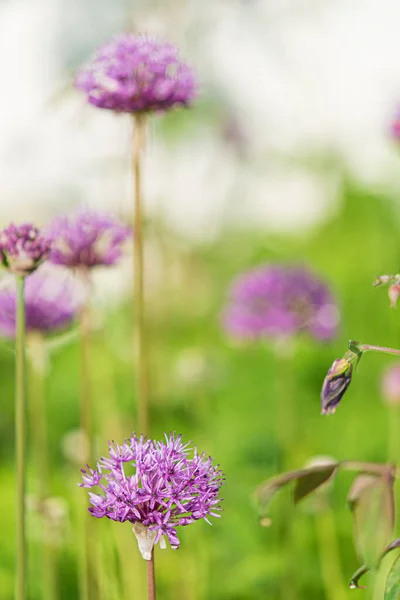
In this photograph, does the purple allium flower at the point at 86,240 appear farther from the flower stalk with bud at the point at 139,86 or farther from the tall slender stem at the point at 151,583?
the tall slender stem at the point at 151,583

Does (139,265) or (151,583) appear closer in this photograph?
(151,583)

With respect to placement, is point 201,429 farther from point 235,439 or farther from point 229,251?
point 229,251

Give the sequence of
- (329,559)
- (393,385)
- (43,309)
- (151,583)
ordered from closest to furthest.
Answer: (151,583), (43,309), (329,559), (393,385)

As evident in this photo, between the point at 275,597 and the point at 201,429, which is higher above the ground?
the point at 201,429

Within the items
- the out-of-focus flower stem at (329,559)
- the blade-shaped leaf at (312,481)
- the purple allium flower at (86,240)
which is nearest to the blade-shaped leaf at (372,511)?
the blade-shaped leaf at (312,481)

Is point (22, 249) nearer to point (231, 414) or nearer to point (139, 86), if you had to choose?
point (139, 86)

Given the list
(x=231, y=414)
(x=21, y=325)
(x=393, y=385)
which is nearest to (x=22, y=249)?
(x=21, y=325)

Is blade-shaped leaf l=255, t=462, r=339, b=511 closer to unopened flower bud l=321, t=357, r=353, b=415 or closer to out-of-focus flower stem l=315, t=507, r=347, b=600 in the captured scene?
unopened flower bud l=321, t=357, r=353, b=415

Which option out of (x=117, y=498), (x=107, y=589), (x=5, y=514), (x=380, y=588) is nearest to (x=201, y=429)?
(x=5, y=514)
